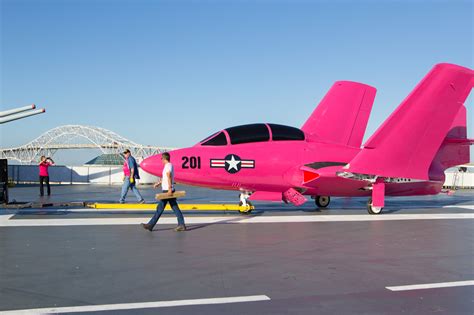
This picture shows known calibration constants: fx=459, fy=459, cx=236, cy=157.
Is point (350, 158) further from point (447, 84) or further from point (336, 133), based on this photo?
point (447, 84)

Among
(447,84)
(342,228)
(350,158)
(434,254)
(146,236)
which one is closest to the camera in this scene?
(434,254)

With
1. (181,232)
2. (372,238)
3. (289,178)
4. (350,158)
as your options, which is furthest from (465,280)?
(350,158)

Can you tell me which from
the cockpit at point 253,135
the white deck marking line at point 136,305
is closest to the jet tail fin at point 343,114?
the cockpit at point 253,135

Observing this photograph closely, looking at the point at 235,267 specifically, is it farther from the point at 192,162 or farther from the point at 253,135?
the point at 253,135

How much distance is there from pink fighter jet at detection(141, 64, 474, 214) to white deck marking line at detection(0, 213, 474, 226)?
66 centimetres

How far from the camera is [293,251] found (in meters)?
8.40

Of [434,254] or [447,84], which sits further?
[447,84]

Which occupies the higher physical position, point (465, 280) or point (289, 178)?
point (289, 178)

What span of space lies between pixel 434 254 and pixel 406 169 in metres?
6.31

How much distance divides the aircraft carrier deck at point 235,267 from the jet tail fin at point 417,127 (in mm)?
2083

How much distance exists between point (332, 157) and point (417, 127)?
2740 mm

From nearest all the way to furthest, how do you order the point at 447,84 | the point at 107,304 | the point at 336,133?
the point at 107,304
the point at 447,84
the point at 336,133

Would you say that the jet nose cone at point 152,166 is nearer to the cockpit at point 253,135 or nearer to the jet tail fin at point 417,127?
the cockpit at point 253,135

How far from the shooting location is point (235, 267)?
23.0 feet
